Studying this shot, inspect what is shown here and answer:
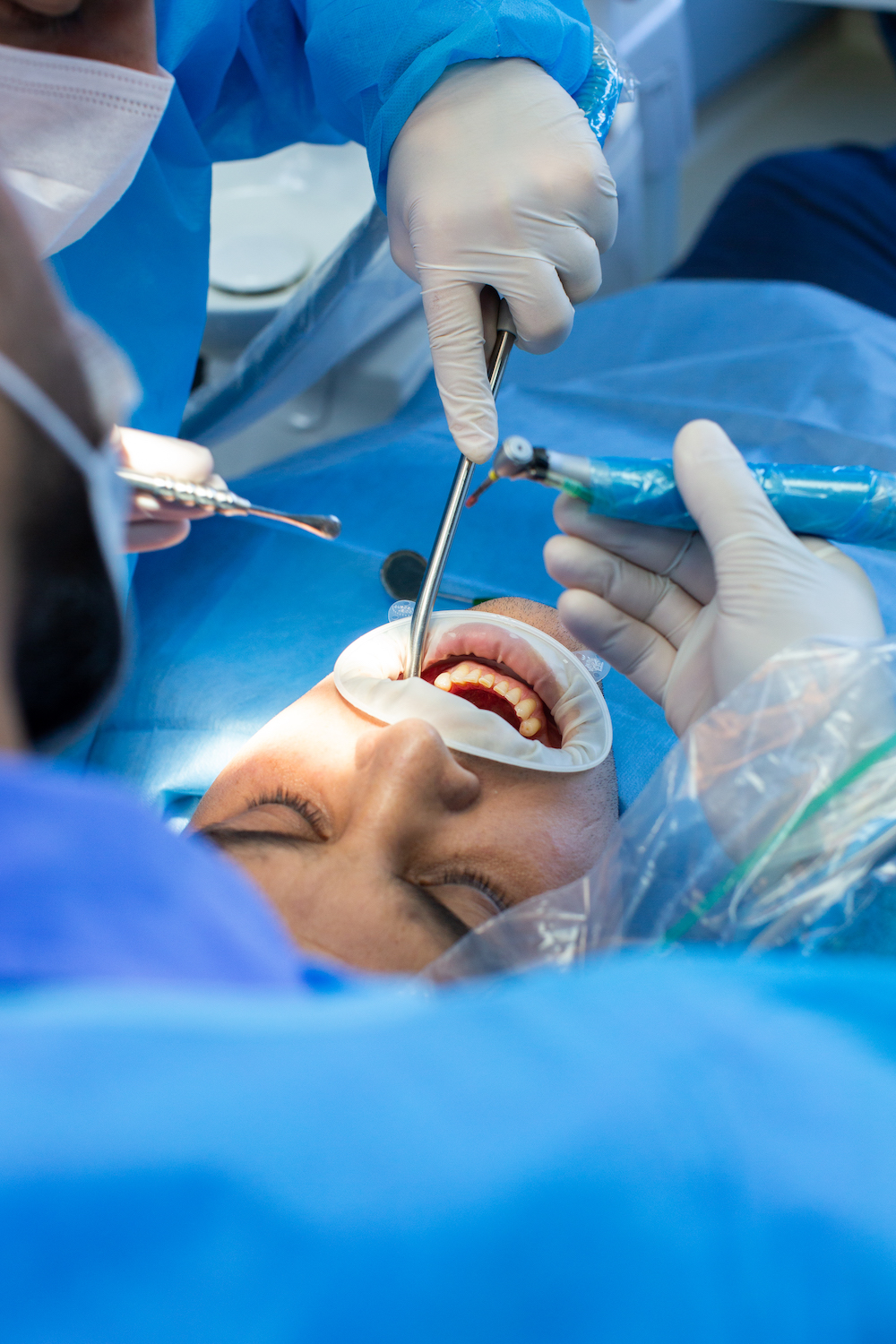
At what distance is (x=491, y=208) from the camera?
1204mm

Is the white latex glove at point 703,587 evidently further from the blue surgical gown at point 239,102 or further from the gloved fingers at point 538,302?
the blue surgical gown at point 239,102

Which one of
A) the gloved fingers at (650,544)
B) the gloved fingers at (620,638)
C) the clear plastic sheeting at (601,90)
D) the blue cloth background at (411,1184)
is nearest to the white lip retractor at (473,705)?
the gloved fingers at (620,638)

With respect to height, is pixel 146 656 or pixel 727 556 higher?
pixel 727 556

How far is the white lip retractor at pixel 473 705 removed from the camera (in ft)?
3.59

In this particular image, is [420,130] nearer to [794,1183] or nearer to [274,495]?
[274,495]

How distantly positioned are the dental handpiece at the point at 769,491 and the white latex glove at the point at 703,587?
24 millimetres

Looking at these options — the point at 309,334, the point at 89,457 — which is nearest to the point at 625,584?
the point at 89,457

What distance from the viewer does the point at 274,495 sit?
1742 mm

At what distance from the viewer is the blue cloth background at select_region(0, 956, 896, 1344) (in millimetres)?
445

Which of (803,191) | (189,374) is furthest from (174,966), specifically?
(803,191)

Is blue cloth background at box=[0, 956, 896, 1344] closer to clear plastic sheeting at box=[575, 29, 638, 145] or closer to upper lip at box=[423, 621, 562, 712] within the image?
upper lip at box=[423, 621, 562, 712]

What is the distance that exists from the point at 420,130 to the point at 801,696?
0.93 metres

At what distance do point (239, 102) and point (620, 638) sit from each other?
1.13 meters

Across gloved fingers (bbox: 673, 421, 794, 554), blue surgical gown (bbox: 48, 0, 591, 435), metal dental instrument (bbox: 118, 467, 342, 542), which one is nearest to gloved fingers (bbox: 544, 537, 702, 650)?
gloved fingers (bbox: 673, 421, 794, 554)
